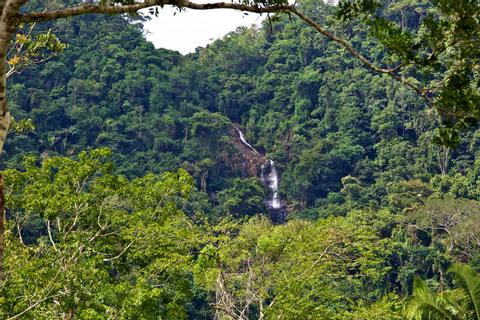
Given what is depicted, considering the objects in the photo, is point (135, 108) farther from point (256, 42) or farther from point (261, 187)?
point (256, 42)

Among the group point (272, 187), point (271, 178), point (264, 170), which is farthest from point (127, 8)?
point (264, 170)

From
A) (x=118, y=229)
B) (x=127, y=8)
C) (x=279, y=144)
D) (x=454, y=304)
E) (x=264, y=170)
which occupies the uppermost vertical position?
(x=127, y=8)

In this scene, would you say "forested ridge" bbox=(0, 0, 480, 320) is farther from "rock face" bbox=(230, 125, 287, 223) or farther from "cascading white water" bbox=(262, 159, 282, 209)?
"cascading white water" bbox=(262, 159, 282, 209)

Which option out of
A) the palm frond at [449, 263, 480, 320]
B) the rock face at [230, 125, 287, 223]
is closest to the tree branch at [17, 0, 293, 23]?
the palm frond at [449, 263, 480, 320]

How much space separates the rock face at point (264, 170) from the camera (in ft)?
150

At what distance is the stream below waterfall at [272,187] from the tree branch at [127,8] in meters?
40.6

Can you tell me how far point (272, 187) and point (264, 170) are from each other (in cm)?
161

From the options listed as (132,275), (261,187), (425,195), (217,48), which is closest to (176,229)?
(132,275)

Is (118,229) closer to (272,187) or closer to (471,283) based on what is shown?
(471,283)

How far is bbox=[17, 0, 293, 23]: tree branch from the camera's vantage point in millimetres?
4137

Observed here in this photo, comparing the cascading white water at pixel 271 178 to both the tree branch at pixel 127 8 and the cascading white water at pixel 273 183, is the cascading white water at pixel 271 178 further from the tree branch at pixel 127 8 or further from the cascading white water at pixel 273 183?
the tree branch at pixel 127 8

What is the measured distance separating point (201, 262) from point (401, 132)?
123 ft

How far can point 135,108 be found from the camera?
48094mm

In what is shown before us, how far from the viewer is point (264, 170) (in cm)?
4866
